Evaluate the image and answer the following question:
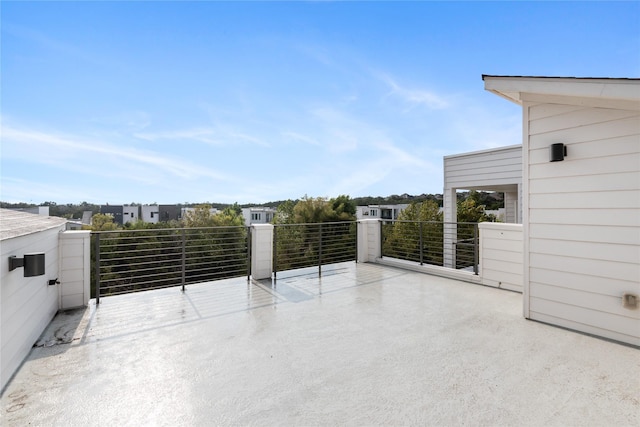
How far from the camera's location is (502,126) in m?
7.73

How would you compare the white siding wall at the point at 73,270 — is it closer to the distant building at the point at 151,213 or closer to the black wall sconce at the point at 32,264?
the black wall sconce at the point at 32,264

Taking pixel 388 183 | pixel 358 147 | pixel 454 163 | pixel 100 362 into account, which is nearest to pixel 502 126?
pixel 454 163

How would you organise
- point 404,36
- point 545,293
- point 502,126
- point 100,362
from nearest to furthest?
point 100,362 → point 545,293 → point 404,36 → point 502,126

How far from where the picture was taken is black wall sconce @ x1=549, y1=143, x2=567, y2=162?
291 cm

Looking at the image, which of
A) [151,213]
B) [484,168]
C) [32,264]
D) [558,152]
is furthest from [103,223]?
[558,152]

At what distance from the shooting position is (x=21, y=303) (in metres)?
2.37

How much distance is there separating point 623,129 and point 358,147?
12.7 meters

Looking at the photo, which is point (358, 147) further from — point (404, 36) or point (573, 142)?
point (573, 142)

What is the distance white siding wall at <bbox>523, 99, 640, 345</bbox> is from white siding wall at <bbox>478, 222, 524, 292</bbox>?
110 cm

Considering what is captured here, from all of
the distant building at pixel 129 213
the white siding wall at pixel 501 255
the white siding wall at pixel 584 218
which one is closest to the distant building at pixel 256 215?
the distant building at pixel 129 213

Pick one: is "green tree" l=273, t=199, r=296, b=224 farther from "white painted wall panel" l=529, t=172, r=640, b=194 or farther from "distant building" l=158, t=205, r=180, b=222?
"white painted wall panel" l=529, t=172, r=640, b=194

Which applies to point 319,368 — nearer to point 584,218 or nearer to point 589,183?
point 584,218

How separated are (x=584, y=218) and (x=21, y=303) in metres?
5.00

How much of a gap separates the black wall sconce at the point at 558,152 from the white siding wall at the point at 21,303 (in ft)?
15.3
